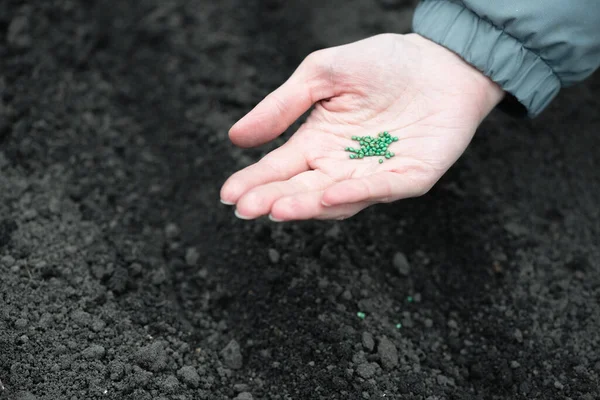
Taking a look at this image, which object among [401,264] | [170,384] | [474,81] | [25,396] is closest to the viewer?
[25,396]

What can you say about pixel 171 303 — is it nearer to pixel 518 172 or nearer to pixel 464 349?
pixel 464 349

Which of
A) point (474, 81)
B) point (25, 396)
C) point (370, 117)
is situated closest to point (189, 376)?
point (25, 396)

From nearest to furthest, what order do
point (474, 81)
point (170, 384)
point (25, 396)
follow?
1. point (25, 396)
2. point (170, 384)
3. point (474, 81)

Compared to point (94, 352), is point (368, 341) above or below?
below

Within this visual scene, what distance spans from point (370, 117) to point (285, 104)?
0.39 meters

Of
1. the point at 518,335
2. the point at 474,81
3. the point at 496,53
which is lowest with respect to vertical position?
the point at 518,335

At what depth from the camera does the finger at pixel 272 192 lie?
2.06 m

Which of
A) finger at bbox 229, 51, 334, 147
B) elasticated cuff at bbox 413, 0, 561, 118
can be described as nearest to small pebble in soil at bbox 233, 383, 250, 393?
finger at bbox 229, 51, 334, 147

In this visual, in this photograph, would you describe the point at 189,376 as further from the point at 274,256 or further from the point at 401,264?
the point at 401,264

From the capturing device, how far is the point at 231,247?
9.01 feet

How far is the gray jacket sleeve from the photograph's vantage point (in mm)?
2410

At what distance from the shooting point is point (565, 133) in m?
3.30

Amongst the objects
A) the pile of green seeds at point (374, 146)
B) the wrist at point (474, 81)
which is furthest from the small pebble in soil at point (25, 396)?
the wrist at point (474, 81)

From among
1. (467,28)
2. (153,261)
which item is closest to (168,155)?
(153,261)
